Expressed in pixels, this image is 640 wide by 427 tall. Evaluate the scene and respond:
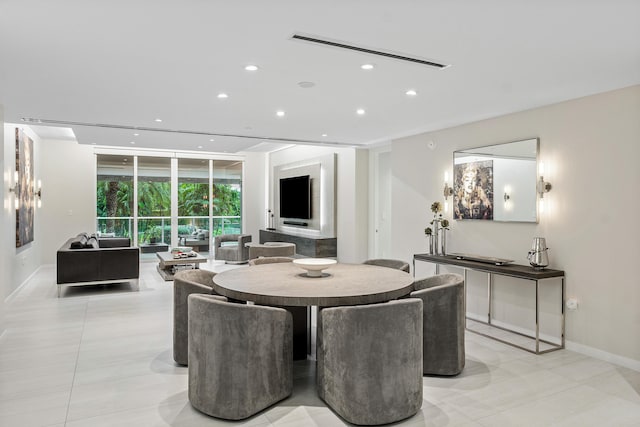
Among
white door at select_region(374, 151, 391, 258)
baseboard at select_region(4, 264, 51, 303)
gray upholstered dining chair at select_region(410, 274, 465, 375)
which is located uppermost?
white door at select_region(374, 151, 391, 258)

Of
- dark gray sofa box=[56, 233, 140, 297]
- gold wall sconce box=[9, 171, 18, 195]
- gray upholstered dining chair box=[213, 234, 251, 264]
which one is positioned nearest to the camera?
gold wall sconce box=[9, 171, 18, 195]

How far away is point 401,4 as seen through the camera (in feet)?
7.18

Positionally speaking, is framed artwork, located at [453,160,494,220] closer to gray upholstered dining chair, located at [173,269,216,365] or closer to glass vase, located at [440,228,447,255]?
glass vase, located at [440,228,447,255]

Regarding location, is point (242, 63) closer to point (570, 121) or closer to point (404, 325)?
point (404, 325)

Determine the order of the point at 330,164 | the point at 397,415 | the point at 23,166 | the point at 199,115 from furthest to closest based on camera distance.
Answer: the point at 330,164 < the point at 23,166 < the point at 199,115 < the point at 397,415

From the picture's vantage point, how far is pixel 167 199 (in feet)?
34.0

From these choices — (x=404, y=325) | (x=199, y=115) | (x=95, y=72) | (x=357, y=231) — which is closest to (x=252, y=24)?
(x=95, y=72)

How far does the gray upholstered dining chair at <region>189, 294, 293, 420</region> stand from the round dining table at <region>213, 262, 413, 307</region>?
20 centimetres

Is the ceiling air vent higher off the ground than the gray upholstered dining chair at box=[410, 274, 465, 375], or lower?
higher

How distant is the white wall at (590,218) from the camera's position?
3688 millimetres

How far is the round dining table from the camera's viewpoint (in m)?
2.88

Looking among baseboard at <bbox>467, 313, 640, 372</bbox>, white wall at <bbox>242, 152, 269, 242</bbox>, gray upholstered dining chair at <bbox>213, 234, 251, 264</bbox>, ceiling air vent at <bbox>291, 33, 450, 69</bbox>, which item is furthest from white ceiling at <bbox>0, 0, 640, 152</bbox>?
white wall at <bbox>242, 152, 269, 242</bbox>

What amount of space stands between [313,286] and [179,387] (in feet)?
4.06

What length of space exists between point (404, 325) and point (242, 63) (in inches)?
85.0
